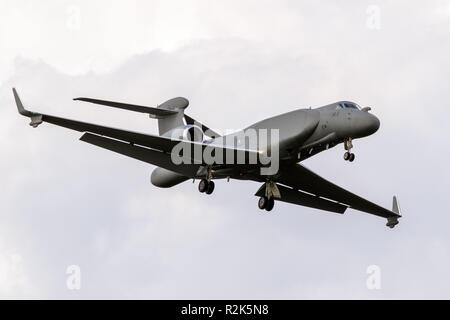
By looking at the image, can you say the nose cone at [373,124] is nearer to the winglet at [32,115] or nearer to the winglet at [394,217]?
the winglet at [394,217]

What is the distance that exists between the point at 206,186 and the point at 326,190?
997cm

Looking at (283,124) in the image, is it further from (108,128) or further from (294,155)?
(108,128)

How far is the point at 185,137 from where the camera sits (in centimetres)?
6184

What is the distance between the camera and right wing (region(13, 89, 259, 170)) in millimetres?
58000

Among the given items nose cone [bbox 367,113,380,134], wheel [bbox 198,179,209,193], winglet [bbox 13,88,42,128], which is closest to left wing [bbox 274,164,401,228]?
wheel [bbox 198,179,209,193]

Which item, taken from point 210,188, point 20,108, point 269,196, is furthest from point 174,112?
point 20,108

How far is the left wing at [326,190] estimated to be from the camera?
63625 millimetres

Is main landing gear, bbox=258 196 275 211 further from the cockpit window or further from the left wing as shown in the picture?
the cockpit window

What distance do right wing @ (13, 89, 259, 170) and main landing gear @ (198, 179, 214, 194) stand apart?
1.42 metres

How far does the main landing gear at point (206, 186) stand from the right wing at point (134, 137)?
1416 millimetres

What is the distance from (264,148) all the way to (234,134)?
2.61m

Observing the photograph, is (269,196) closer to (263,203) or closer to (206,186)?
(263,203)

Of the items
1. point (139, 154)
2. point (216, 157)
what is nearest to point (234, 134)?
point (216, 157)

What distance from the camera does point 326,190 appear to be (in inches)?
2643
